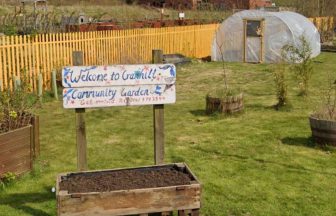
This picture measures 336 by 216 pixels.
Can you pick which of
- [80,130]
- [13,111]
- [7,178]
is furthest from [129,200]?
[13,111]

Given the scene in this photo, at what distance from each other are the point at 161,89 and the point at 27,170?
2.53 meters

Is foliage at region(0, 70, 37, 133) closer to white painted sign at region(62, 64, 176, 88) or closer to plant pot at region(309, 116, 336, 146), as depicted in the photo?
white painted sign at region(62, 64, 176, 88)

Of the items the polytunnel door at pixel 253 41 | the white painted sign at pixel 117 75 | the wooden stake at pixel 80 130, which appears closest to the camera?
the white painted sign at pixel 117 75

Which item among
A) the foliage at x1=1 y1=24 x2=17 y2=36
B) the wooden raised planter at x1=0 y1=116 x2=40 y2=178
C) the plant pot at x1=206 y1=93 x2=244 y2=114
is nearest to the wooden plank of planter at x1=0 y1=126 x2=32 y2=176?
the wooden raised planter at x1=0 y1=116 x2=40 y2=178

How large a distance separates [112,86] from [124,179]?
105 centimetres

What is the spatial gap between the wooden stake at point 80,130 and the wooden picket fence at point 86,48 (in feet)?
11.2

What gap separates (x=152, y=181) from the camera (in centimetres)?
508

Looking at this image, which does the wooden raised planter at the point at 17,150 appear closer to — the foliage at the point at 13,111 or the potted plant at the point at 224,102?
the foliage at the point at 13,111

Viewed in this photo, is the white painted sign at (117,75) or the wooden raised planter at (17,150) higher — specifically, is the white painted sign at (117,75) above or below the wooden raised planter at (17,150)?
above

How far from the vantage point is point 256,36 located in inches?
851

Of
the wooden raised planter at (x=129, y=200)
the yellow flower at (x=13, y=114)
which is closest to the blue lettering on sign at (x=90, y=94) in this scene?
the wooden raised planter at (x=129, y=200)

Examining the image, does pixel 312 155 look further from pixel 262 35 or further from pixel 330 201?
pixel 262 35

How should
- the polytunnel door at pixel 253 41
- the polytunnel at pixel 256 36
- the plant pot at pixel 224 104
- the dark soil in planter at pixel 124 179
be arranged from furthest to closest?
the polytunnel door at pixel 253 41 → the polytunnel at pixel 256 36 → the plant pot at pixel 224 104 → the dark soil in planter at pixel 124 179

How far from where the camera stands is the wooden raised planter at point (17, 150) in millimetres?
6254
